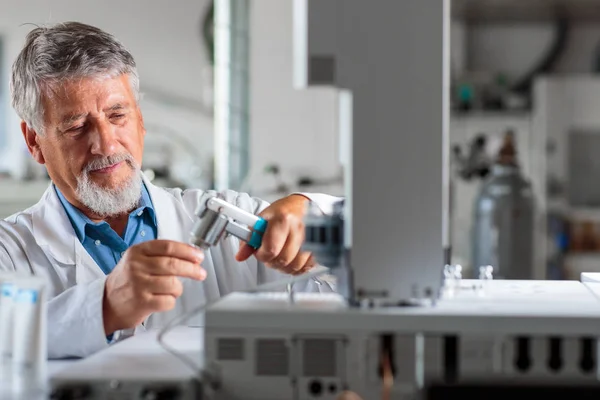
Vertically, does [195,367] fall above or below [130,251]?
below

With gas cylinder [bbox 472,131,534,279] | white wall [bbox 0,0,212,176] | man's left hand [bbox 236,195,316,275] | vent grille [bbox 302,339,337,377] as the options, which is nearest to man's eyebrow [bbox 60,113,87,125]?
man's left hand [bbox 236,195,316,275]

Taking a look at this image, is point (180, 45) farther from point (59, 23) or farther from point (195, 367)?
point (195, 367)

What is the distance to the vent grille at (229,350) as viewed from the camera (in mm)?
970

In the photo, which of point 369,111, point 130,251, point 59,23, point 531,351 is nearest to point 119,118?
point 59,23

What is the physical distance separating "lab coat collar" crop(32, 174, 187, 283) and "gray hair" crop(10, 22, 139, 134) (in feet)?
0.58

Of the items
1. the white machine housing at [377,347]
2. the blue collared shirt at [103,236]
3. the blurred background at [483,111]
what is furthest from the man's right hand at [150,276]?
the blurred background at [483,111]

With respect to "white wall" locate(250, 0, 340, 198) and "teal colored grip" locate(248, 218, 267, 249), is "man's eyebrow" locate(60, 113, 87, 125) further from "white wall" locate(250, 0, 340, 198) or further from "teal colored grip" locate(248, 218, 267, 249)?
"white wall" locate(250, 0, 340, 198)

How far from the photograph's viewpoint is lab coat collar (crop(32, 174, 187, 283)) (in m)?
1.71

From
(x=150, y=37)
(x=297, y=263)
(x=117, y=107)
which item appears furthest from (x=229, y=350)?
(x=150, y=37)

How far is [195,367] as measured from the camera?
3.26 ft

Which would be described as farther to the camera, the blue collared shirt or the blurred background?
the blurred background

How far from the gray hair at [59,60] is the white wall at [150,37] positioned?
143 inches

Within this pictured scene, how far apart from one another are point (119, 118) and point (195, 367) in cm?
92

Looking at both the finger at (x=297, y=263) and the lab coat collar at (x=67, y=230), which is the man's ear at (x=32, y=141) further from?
the finger at (x=297, y=263)
